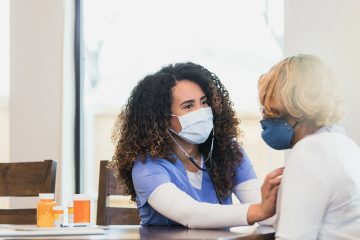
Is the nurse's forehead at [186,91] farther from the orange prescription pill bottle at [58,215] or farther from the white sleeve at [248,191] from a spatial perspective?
the orange prescription pill bottle at [58,215]

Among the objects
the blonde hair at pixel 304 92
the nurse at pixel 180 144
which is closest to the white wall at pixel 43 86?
the nurse at pixel 180 144

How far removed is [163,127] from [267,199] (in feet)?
1.76

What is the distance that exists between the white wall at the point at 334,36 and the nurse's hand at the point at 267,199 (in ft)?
3.21

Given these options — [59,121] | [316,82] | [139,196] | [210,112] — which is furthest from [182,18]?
[316,82]

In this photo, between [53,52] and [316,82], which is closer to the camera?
[316,82]

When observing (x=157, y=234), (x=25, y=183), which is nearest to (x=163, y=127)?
(x=157, y=234)

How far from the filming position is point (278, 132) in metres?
1.71

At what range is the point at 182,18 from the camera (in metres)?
3.76

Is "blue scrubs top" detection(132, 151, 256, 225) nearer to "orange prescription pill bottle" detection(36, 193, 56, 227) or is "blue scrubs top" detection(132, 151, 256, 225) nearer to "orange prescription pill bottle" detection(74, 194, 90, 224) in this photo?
"orange prescription pill bottle" detection(74, 194, 90, 224)

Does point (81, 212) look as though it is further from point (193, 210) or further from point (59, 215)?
point (193, 210)

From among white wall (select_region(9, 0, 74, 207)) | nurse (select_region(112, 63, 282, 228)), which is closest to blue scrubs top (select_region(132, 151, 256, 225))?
nurse (select_region(112, 63, 282, 228))

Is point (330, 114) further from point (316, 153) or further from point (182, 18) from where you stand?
point (182, 18)

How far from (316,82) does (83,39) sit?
252cm

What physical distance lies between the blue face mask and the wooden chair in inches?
44.9
